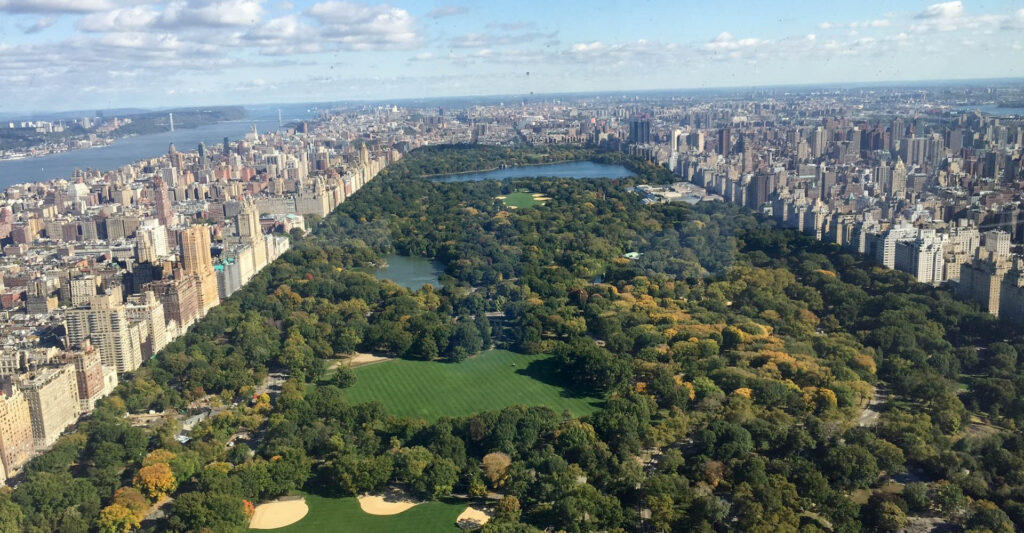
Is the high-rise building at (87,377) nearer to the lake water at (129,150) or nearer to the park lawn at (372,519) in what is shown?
the park lawn at (372,519)

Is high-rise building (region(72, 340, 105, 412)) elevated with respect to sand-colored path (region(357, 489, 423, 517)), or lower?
elevated

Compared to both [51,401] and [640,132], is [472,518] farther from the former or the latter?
[640,132]

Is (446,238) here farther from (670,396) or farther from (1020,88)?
(1020,88)

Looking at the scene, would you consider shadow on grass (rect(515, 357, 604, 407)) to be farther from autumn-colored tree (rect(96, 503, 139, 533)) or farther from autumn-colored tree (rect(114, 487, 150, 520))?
autumn-colored tree (rect(96, 503, 139, 533))

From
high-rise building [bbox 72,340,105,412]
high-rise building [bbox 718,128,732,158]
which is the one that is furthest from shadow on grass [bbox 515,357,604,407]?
high-rise building [bbox 718,128,732,158]

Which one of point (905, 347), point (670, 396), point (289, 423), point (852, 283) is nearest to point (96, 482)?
point (289, 423)

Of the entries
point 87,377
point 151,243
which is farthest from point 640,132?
point 87,377
